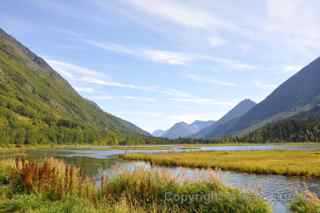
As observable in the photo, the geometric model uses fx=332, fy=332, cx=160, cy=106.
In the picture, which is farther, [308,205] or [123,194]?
[123,194]

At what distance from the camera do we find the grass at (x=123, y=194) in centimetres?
1347

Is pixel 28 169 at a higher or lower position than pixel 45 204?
higher

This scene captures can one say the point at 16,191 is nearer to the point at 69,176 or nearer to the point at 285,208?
the point at 69,176

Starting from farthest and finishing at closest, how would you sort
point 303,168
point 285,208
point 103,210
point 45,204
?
1. point 303,168
2. point 285,208
3. point 45,204
4. point 103,210

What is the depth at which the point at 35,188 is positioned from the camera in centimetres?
1652

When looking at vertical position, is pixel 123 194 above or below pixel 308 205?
above

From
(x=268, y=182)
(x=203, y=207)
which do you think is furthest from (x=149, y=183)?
(x=268, y=182)

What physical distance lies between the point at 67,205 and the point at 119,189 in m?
4.68

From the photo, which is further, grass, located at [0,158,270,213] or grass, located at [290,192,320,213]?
grass, located at [0,158,270,213]

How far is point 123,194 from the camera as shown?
1505 cm

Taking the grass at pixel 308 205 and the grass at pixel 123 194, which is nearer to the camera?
the grass at pixel 308 205

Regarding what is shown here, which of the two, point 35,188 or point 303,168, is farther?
point 303,168

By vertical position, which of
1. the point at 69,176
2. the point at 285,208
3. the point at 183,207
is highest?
the point at 69,176

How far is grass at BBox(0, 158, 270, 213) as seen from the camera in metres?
13.5
